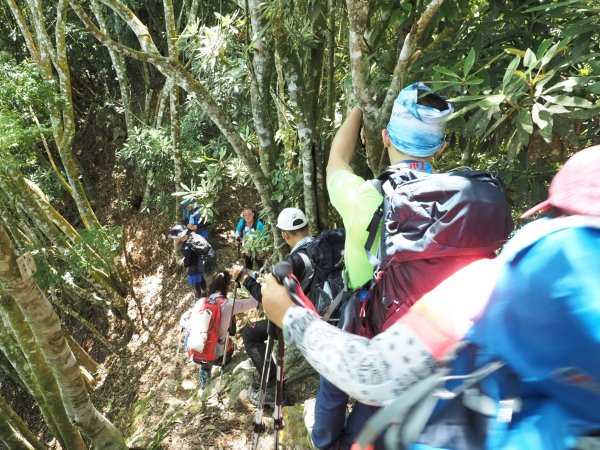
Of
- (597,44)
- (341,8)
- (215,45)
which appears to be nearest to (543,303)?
(597,44)

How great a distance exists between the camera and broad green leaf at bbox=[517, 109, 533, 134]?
1878 millimetres

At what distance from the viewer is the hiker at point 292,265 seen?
2.31 metres

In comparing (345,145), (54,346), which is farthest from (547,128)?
(54,346)

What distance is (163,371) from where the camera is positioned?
7.60 meters

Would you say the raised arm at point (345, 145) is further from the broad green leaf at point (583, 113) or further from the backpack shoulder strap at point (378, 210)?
the broad green leaf at point (583, 113)

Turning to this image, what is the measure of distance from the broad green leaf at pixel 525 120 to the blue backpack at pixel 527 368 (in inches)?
55.0

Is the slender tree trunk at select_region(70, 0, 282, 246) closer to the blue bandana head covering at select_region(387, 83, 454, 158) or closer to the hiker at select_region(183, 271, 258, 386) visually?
the hiker at select_region(183, 271, 258, 386)

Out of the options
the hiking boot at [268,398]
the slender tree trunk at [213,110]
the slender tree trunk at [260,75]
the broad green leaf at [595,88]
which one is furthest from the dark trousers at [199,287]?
the broad green leaf at [595,88]

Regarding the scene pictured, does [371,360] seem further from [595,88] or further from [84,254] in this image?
[84,254]

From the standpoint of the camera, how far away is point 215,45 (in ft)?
15.0

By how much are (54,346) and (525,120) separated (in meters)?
3.86

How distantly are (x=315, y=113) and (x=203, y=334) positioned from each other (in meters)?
2.66

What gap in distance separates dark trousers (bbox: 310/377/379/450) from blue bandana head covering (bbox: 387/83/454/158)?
3.65ft

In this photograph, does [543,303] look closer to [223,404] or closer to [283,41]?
[283,41]
